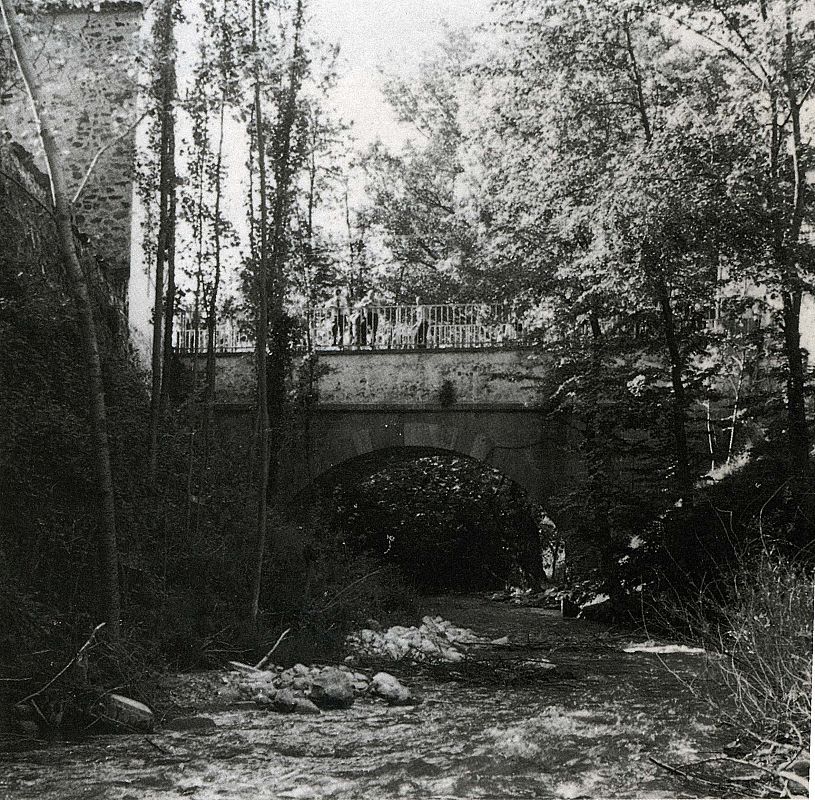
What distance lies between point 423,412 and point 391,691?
167 inches

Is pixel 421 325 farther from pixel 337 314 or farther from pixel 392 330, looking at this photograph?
pixel 337 314

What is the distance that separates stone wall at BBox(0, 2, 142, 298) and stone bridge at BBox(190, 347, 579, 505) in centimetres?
316

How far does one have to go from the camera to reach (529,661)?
6.14 meters

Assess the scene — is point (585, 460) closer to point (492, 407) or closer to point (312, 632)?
point (492, 407)

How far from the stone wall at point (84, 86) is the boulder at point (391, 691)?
3.06 m

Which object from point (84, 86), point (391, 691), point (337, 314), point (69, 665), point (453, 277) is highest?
point (84, 86)

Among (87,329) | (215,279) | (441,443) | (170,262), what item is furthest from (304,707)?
(441,443)

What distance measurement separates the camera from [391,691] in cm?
497

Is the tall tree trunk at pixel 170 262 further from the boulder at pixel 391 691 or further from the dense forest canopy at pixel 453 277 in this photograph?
the boulder at pixel 391 691

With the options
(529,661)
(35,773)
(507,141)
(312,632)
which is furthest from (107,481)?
(507,141)

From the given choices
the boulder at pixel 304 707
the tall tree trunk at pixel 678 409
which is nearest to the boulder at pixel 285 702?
the boulder at pixel 304 707

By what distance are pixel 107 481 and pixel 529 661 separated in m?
3.06

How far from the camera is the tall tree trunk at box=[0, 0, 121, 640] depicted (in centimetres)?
439

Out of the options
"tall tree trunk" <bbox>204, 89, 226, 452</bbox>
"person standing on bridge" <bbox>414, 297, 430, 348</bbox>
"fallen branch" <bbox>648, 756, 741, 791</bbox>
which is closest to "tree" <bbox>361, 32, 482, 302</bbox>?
"person standing on bridge" <bbox>414, 297, 430, 348</bbox>
